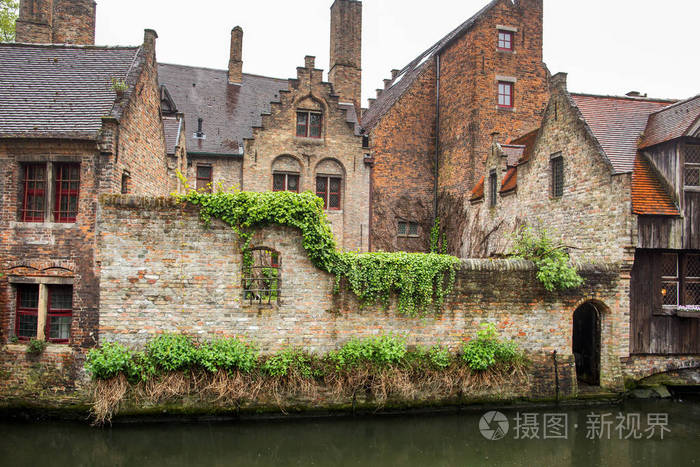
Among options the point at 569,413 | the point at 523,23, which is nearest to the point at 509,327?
the point at 569,413

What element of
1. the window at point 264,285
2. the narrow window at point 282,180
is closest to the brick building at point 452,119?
the narrow window at point 282,180

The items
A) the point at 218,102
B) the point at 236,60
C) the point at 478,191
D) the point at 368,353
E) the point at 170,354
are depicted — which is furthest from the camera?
the point at 236,60

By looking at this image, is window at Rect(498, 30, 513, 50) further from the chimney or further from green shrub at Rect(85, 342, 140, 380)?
green shrub at Rect(85, 342, 140, 380)

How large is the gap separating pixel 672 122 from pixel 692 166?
126 cm

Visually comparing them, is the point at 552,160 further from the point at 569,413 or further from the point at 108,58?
the point at 108,58

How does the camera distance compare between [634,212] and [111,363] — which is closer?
[111,363]

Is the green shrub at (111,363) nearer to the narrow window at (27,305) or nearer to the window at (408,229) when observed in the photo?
the narrow window at (27,305)

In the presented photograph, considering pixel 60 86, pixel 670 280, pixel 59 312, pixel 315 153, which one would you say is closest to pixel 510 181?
pixel 670 280

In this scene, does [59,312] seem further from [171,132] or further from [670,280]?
[670,280]

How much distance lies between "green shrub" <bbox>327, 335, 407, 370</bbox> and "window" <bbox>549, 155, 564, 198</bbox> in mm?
7090

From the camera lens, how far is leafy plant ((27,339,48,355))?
11109mm

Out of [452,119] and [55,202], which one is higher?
[452,119]

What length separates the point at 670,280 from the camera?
13320mm

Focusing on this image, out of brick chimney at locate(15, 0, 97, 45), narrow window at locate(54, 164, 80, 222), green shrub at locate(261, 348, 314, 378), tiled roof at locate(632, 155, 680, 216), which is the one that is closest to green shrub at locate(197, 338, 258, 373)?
green shrub at locate(261, 348, 314, 378)
